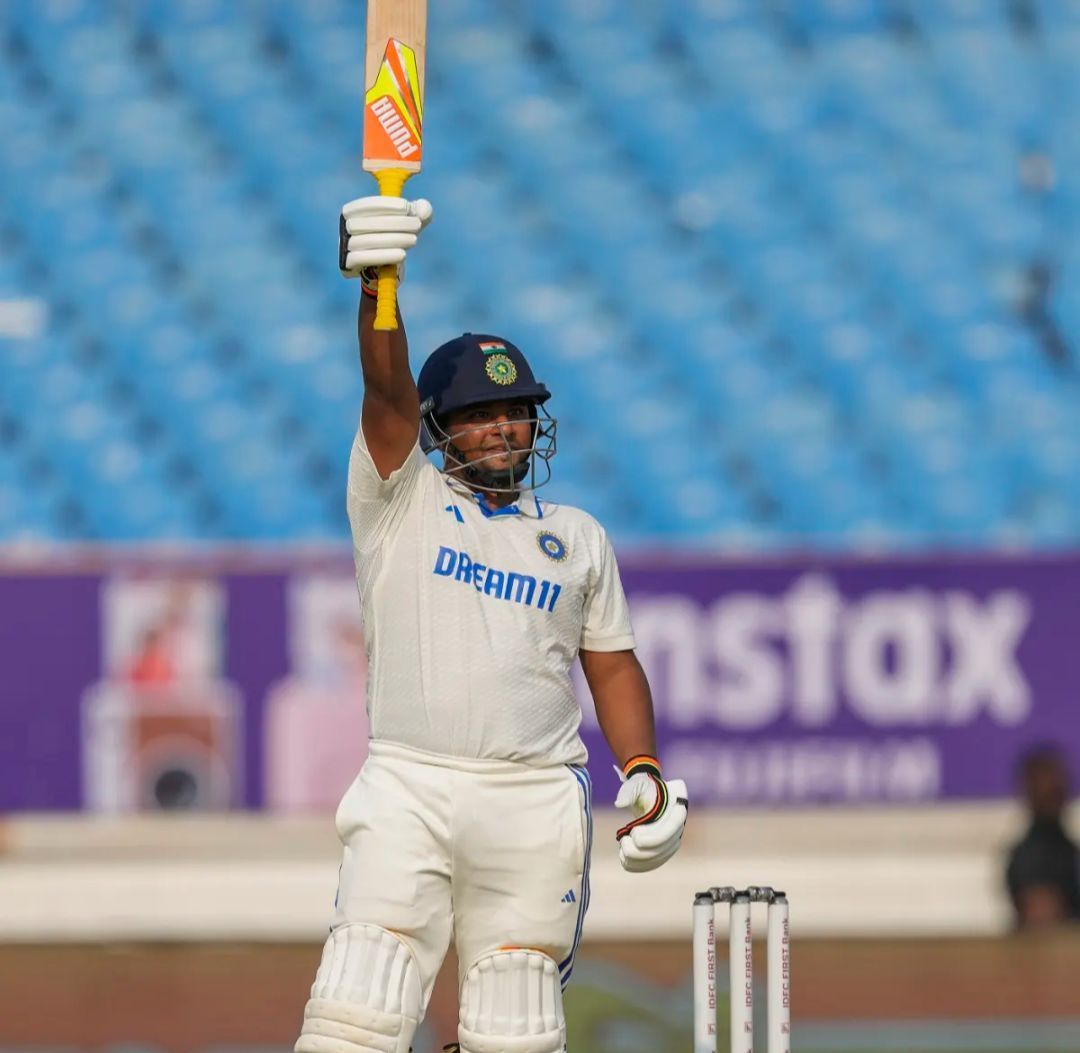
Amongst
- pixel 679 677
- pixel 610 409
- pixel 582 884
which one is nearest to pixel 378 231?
pixel 582 884

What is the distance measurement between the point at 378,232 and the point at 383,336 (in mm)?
186

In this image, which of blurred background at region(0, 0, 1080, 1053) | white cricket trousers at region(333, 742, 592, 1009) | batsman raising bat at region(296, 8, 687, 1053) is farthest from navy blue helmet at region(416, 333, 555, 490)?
blurred background at region(0, 0, 1080, 1053)

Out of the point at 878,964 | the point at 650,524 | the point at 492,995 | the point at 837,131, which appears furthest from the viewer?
the point at 837,131

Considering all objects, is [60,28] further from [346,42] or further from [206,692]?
[206,692]

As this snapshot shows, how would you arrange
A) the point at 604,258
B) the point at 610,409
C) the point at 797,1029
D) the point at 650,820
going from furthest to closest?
the point at 604,258 < the point at 610,409 < the point at 797,1029 < the point at 650,820

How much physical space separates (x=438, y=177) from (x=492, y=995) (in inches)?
302

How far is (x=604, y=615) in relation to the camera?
4203mm

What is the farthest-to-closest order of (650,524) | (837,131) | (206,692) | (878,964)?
(837,131) < (650,524) < (206,692) < (878,964)

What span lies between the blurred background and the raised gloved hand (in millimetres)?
5051

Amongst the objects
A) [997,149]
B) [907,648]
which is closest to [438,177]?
[997,149]

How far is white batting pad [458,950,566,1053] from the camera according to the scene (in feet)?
12.7

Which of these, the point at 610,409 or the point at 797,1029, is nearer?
the point at 797,1029

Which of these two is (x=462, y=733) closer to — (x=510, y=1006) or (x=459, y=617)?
(x=459, y=617)

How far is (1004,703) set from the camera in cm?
896
